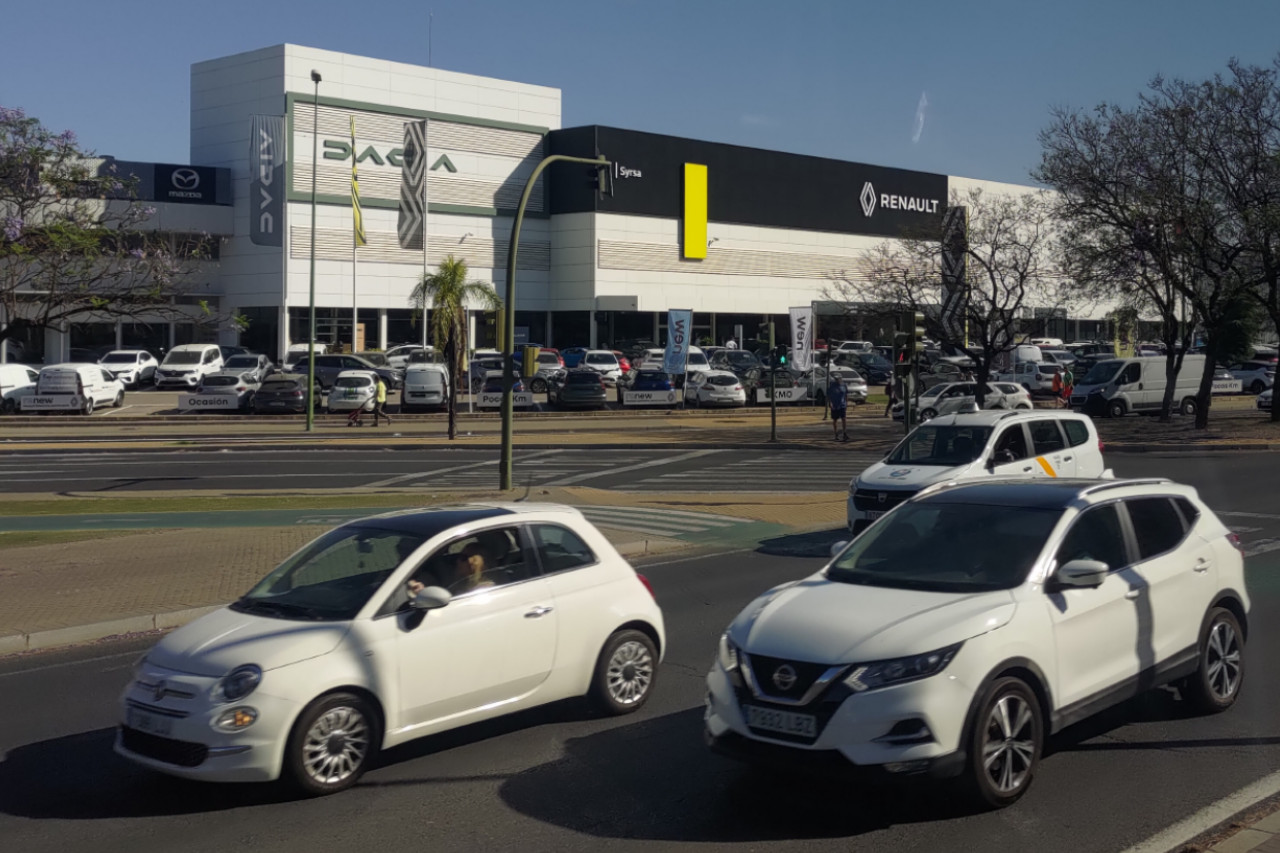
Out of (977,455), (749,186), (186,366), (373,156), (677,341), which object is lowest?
(977,455)

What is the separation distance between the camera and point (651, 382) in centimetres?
4925

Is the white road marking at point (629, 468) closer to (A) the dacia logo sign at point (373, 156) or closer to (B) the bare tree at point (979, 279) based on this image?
(B) the bare tree at point (979, 279)

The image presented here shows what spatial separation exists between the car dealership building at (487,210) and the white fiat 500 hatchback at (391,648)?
57.0 metres

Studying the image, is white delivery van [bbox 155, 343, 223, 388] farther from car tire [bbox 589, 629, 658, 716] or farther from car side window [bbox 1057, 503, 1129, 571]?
car side window [bbox 1057, 503, 1129, 571]

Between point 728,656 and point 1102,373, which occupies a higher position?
point 1102,373

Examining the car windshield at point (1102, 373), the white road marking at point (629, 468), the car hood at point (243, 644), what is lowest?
the white road marking at point (629, 468)

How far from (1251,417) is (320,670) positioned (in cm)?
4092

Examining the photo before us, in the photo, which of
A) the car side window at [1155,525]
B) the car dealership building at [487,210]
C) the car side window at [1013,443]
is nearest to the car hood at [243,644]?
the car side window at [1155,525]

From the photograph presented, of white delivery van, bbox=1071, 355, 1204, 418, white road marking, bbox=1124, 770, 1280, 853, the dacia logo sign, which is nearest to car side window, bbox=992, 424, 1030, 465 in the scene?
white road marking, bbox=1124, 770, 1280, 853

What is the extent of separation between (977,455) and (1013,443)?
30.4 inches

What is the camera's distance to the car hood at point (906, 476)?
1585 centimetres

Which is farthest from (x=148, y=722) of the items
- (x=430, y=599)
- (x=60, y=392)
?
(x=60, y=392)

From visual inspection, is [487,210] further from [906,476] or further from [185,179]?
[906,476]

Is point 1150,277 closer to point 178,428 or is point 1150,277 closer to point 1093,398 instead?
point 1093,398
